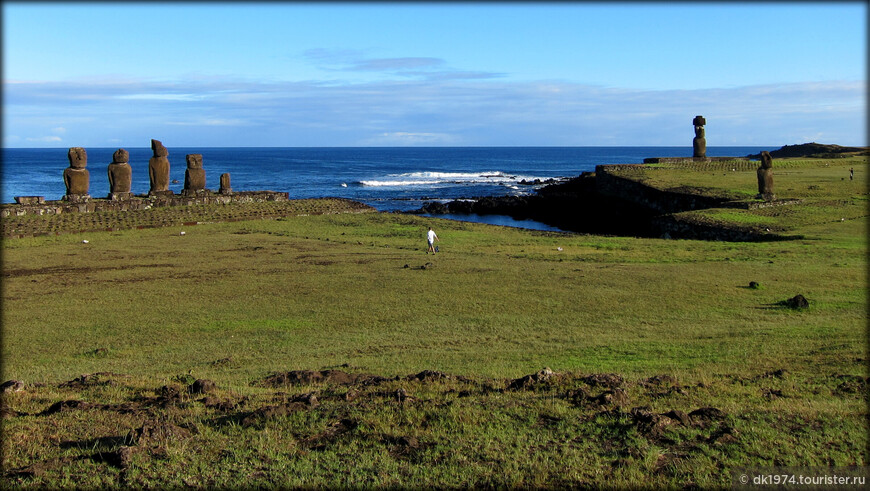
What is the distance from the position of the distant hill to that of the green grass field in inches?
2039

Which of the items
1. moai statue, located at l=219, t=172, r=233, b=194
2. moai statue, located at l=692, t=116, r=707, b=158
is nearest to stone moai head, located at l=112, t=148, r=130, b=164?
moai statue, located at l=219, t=172, r=233, b=194

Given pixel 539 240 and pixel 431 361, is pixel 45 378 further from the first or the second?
pixel 539 240

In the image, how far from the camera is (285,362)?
11.4m

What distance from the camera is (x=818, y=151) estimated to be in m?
80.5

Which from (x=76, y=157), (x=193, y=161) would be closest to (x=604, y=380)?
(x=76, y=157)

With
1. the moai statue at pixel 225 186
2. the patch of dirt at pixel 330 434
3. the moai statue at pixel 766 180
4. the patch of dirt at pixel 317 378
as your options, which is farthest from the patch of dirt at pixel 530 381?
the moai statue at pixel 225 186

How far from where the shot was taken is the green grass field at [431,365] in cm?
676

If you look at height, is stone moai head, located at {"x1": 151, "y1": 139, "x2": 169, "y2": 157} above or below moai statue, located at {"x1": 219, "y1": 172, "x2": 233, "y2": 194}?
above

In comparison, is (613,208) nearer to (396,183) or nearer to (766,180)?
(766,180)

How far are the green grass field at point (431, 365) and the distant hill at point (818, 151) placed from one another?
5179 cm

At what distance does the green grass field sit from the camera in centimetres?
676

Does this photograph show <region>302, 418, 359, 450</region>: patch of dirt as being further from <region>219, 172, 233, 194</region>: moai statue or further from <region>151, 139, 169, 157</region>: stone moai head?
<region>219, 172, 233, 194</region>: moai statue

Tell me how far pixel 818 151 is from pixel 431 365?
8329 cm

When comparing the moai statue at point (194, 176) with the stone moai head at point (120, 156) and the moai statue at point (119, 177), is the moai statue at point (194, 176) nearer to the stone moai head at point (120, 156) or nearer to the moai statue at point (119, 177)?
the moai statue at point (119, 177)
